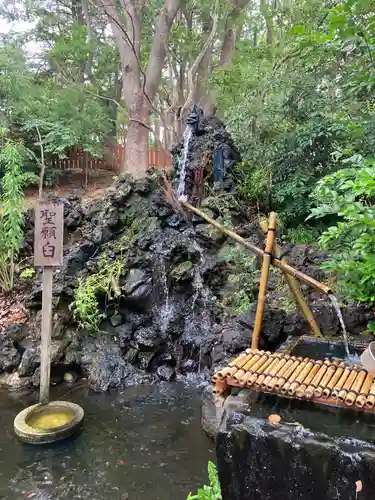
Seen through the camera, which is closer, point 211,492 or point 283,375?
point 283,375

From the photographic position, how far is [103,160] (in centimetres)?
1489

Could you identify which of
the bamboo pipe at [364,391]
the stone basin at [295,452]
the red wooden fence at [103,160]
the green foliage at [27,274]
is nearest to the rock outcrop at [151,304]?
the green foliage at [27,274]

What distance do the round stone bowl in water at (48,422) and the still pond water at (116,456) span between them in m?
0.10

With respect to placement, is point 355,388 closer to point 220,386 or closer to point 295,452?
point 295,452

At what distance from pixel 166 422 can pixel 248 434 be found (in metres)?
2.73

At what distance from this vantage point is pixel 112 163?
594 inches

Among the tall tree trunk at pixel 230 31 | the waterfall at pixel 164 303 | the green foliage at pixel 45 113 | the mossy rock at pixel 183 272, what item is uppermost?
the tall tree trunk at pixel 230 31

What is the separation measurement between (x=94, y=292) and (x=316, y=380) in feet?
15.1

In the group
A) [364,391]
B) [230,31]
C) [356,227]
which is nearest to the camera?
[364,391]

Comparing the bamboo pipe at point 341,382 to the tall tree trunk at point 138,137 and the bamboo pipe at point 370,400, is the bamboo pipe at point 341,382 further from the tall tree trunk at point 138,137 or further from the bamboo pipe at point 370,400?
the tall tree trunk at point 138,137

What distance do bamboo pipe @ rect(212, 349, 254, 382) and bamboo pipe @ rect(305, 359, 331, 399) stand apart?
0.52m

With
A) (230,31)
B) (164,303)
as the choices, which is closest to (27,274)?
(164,303)

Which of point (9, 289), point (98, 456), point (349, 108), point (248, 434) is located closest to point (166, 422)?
point (98, 456)

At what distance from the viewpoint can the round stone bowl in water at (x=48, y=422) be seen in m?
4.41
